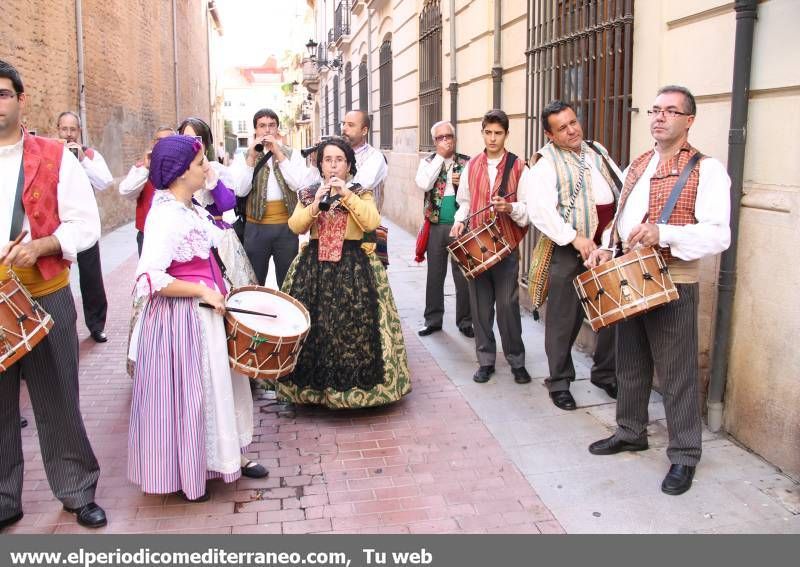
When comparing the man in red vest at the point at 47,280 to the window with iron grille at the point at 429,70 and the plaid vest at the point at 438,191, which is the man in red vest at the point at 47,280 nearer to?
the plaid vest at the point at 438,191

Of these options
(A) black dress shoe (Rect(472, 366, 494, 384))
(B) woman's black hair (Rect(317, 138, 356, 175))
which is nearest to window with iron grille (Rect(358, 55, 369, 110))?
(A) black dress shoe (Rect(472, 366, 494, 384))

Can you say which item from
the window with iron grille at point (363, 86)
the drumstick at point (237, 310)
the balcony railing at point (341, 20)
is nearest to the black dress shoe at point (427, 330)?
the drumstick at point (237, 310)

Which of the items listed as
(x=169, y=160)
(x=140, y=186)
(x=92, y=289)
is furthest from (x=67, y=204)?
(x=92, y=289)

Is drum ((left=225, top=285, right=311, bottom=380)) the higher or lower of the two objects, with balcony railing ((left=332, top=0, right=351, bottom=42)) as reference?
lower

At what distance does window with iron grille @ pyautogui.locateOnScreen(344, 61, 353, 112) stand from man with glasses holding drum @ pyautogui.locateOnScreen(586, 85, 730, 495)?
62.1 ft

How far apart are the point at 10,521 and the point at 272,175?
118 inches

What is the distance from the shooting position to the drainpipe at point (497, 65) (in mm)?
8227

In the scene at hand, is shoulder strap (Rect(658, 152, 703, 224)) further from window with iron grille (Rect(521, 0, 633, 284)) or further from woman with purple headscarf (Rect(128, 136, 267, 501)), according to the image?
woman with purple headscarf (Rect(128, 136, 267, 501))

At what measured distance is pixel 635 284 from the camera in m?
3.57

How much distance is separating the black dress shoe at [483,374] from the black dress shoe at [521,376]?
0.20 metres

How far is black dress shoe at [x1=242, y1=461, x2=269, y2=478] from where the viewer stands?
13.4ft

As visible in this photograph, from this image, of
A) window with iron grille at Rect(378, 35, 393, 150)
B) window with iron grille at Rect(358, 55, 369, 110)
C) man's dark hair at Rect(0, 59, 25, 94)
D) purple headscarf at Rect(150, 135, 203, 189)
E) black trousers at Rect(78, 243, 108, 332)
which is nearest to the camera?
man's dark hair at Rect(0, 59, 25, 94)

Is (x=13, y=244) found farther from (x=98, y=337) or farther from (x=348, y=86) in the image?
(x=348, y=86)
